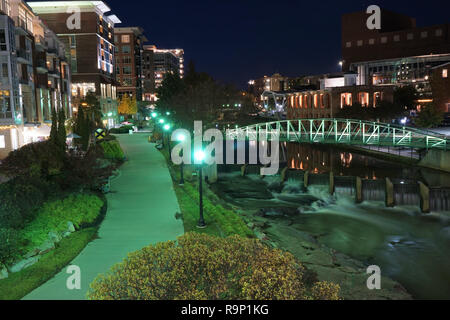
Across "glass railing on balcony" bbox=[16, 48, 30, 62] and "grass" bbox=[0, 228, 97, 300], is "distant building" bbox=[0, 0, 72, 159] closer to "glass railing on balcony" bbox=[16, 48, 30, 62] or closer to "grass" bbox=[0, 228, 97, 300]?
"glass railing on balcony" bbox=[16, 48, 30, 62]

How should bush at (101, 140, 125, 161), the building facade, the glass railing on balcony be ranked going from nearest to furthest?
bush at (101, 140, 125, 161) < the glass railing on balcony < the building facade

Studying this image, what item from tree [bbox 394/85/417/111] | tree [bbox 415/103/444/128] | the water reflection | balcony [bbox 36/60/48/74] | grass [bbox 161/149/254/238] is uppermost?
balcony [bbox 36/60/48/74]

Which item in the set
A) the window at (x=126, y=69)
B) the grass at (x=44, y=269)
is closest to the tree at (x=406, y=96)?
the window at (x=126, y=69)

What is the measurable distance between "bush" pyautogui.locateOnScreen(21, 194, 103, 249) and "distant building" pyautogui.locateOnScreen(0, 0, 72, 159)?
18.7 m

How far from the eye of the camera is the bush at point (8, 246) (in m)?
12.1

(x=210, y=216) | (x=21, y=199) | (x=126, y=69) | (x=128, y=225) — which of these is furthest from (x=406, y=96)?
(x=21, y=199)

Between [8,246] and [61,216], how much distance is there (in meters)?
4.65

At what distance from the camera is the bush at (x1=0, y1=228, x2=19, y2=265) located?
12113mm

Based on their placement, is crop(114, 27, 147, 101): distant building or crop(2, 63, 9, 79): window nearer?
crop(2, 63, 9, 79): window

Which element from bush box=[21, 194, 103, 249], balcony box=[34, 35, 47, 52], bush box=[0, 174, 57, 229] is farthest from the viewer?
balcony box=[34, 35, 47, 52]

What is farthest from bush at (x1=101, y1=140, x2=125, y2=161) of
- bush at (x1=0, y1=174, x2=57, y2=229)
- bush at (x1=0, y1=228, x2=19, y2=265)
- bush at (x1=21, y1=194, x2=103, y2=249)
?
bush at (x1=0, y1=228, x2=19, y2=265)

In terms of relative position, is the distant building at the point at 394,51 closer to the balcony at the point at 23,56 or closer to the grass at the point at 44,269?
the balcony at the point at 23,56

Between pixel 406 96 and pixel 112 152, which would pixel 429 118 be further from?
pixel 112 152
